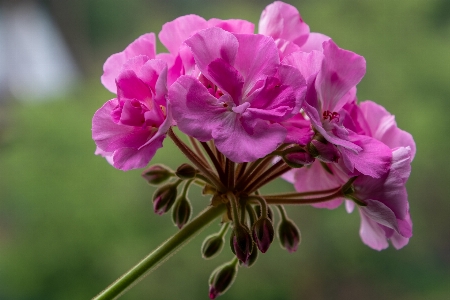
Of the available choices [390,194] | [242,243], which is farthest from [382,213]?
[242,243]

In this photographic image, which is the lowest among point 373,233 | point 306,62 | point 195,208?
point 195,208

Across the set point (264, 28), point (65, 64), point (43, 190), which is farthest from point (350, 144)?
point (65, 64)

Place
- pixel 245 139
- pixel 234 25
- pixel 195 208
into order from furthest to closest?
1. pixel 195 208
2. pixel 234 25
3. pixel 245 139

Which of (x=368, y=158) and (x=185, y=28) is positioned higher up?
(x=185, y=28)

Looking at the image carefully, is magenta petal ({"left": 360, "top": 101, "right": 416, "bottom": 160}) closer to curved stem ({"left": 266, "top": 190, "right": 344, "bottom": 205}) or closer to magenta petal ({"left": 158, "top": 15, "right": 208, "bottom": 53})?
curved stem ({"left": 266, "top": 190, "right": 344, "bottom": 205})

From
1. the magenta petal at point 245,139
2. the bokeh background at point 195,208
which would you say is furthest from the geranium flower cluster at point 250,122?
the bokeh background at point 195,208

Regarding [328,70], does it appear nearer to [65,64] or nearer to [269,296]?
[269,296]

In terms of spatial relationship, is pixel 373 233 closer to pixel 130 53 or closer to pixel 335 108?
pixel 335 108
